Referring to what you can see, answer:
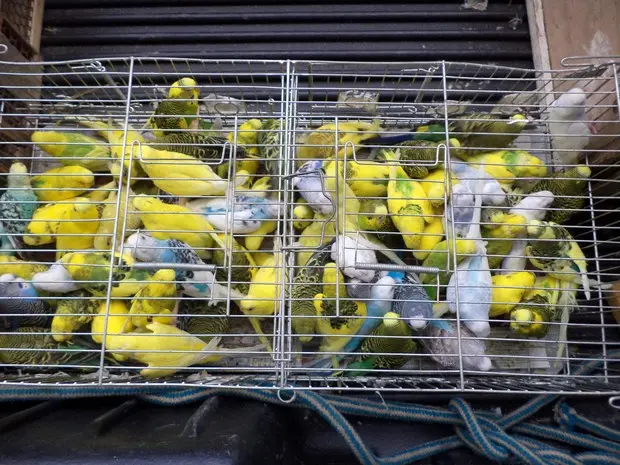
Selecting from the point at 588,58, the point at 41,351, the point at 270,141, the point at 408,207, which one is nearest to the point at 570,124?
the point at 588,58

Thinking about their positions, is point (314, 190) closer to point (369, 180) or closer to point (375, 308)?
point (369, 180)

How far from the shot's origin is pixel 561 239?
1.14m

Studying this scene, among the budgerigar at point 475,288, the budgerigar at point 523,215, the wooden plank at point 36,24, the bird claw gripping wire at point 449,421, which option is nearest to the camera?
the bird claw gripping wire at point 449,421

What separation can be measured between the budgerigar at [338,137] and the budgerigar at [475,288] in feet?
1.08

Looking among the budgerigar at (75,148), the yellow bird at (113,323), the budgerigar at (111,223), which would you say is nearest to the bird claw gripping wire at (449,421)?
the yellow bird at (113,323)

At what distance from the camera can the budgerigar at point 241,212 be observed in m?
1.18

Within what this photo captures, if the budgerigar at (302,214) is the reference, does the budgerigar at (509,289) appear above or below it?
below

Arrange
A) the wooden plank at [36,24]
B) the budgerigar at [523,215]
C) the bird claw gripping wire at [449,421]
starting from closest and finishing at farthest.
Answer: the bird claw gripping wire at [449,421] → the budgerigar at [523,215] → the wooden plank at [36,24]

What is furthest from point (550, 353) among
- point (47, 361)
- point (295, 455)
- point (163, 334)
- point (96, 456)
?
point (47, 361)

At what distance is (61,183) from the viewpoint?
4.22ft

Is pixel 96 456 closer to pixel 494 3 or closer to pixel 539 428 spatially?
pixel 539 428

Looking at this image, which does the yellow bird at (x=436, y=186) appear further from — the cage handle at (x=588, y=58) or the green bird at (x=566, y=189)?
the cage handle at (x=588, y=58)

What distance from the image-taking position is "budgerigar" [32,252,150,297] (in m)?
1.11

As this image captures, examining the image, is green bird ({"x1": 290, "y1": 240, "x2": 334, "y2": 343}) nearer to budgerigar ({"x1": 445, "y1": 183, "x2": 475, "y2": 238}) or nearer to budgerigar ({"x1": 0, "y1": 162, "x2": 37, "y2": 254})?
budgerigar ({"x1": 445, "y1": 183, "x2": 475, "y2": 238})
